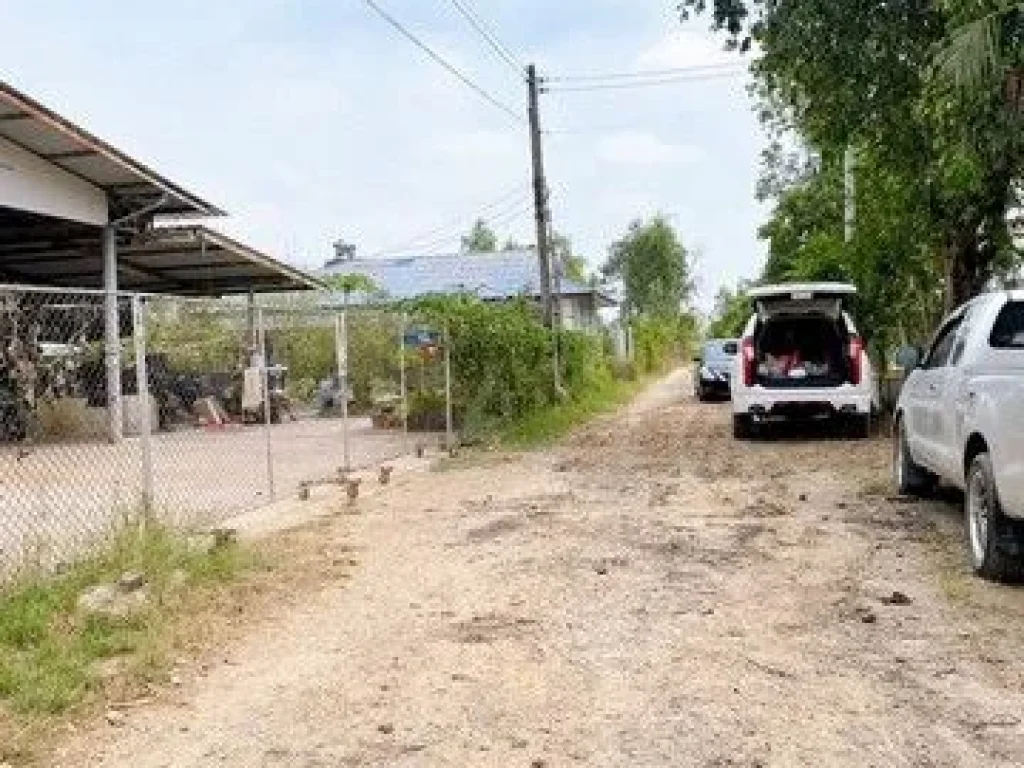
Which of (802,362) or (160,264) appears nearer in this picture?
(802,362)

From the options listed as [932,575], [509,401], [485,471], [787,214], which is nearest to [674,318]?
[787,214]

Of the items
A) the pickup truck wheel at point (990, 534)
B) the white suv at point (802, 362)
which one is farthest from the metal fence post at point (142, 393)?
the white suv at point (802, 362)

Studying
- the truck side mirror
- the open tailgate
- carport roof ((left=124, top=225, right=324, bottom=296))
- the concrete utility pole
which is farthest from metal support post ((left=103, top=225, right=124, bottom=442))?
the concrete utility pole

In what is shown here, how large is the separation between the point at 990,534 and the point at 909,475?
344 cm

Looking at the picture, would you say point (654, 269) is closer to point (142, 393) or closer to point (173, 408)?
point (173, 408)

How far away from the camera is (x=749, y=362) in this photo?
Result: 16.1 meters

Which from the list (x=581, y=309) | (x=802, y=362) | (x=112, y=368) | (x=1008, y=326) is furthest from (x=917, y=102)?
(x=581, y=309)

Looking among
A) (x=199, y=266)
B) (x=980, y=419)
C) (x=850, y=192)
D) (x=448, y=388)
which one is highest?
(x=850, y=192)

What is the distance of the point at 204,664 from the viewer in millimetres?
5812

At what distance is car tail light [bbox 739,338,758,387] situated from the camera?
631 inches

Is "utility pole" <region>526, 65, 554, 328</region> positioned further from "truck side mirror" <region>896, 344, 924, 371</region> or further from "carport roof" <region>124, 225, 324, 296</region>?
"truck side mirror" <region>896, 344, 924, 371</region>

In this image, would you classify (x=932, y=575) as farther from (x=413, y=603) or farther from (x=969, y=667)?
(x=413, y=603)

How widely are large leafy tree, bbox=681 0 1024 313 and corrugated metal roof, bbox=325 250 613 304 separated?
25239 mm

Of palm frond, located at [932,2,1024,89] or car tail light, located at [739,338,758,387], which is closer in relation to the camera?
palm frond, located at [932,2,1024,89]
